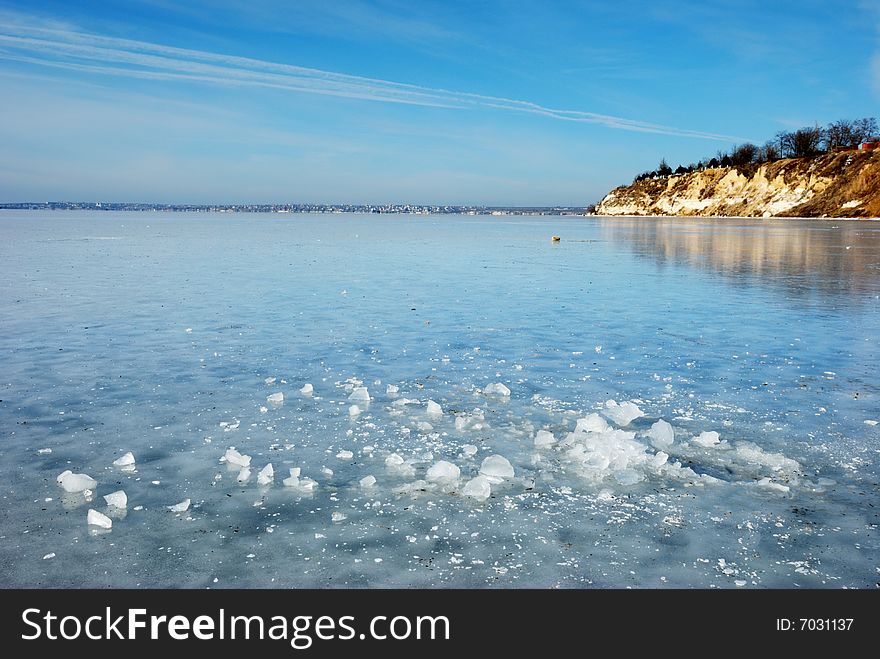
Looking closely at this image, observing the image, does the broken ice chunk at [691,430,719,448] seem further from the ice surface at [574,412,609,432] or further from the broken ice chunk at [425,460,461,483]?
the broken ice chunk at [425,460,461,483]

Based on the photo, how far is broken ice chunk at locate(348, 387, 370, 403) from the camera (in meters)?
8.45

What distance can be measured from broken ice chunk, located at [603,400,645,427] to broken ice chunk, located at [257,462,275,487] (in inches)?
155

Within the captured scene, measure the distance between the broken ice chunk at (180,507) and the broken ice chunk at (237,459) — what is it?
879 millimetres

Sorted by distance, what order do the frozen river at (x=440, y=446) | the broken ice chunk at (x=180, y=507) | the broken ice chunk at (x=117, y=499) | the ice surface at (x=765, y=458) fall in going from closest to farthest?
1. the frozen river at (x=440, y=446)
2. the broken ice chunk at (x=180, y=507)
3. the broken ice chunk at (x=117, y=499)
4. the ice surface at (x=765, y=458)

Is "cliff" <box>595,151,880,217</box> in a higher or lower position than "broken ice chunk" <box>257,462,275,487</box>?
higher

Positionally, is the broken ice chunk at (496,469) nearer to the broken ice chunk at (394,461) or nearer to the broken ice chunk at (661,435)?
the broken ice chunk at (394,461)

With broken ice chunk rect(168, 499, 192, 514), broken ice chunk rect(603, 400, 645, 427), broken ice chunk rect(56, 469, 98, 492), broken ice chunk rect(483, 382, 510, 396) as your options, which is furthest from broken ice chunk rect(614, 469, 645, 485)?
broken ice chunk rect(56, 469, 98, 492)

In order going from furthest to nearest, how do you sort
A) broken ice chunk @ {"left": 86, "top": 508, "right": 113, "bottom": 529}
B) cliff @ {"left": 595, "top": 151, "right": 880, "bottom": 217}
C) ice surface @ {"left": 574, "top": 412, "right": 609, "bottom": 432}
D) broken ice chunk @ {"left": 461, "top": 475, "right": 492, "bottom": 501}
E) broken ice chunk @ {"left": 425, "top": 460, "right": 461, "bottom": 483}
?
cliff @ {"left": 595, "top": 151, "right": 880, "bottom": 217}, ice surface @ {"left": 574, "top": 412, "right": 609, "bottom": 432}, broken ice chunk @ {"left": 425, "top": 460, "right": 461, "bottom": 483}, broken ice chunk @ {"left": 461, "top": 475, "right": 492, "bottom": 501}, broken ice chunk @ {"left": 86, "top": 508, "right": 113, "bottom": 529}

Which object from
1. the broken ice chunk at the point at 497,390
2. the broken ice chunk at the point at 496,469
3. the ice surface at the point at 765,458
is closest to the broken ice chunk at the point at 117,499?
the broken ice chunk at the point at 496,469

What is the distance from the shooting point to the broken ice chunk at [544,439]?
270 inches

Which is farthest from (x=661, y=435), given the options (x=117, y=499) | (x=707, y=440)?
(x=117, y=499)

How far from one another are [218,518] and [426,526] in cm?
168

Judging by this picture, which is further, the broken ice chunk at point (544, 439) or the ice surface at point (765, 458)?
the broken ice chunk at point (544, 439)
